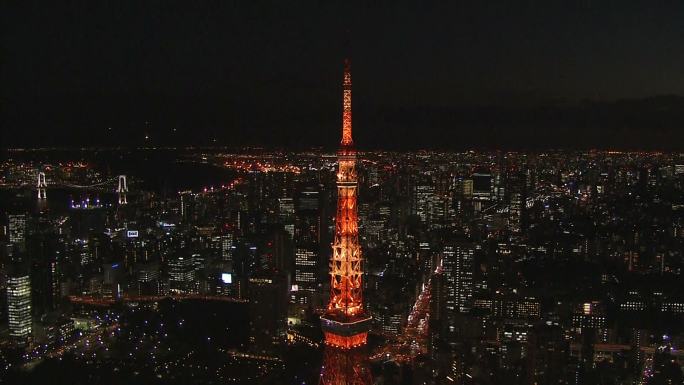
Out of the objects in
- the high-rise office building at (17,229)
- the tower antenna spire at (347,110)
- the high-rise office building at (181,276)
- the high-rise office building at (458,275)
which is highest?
the tower antenna spire at (347,110)

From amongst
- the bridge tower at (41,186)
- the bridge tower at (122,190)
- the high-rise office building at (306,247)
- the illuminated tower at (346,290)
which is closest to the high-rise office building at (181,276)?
the bridge tower at (122,190)

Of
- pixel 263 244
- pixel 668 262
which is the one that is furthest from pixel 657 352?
pixel 263 244

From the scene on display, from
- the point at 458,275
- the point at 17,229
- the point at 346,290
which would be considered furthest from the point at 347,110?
the point at 17,229

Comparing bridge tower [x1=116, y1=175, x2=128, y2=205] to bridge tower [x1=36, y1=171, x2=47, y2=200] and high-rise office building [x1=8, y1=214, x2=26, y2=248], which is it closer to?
bridge tower [x1=36, y1=171, x2=47, y2=200]

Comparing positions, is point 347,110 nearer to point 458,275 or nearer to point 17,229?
point 458,275

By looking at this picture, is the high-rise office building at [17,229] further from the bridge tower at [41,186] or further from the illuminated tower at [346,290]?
the illuminated tower at [346,290]
